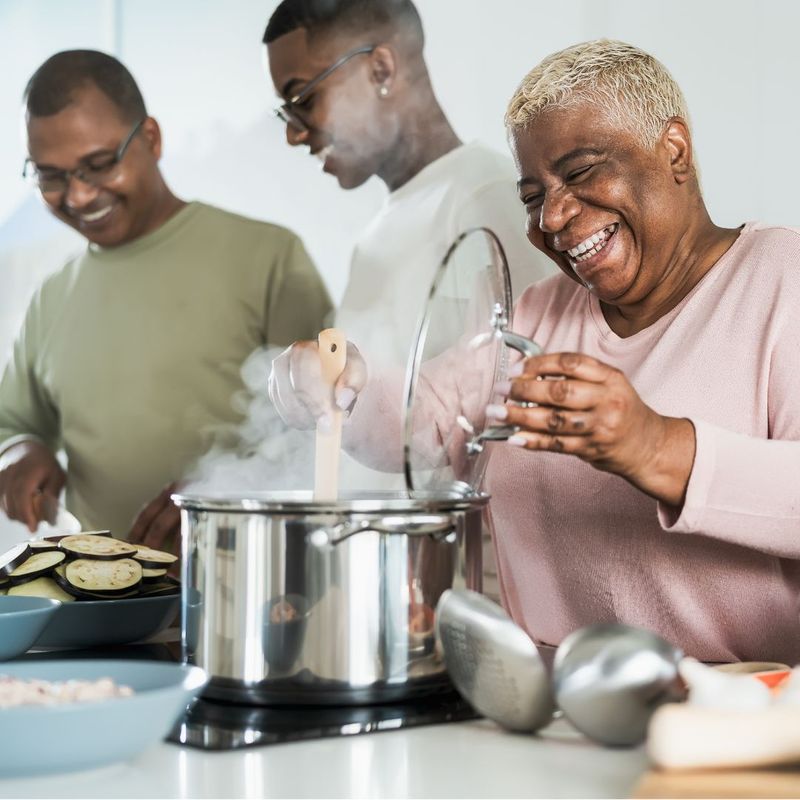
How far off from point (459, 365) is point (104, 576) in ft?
1.64

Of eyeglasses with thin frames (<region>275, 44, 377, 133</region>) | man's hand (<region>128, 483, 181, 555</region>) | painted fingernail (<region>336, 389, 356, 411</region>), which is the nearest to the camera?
painted fingernail (<region>336, 389, 356, 411</region>)

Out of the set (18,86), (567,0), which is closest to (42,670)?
(567,0)

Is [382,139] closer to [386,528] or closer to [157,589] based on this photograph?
[157,589]

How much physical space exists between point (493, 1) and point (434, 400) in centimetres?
182

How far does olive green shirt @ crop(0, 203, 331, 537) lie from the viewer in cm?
277

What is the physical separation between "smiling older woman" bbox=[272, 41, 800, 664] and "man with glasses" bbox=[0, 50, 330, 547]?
1374 millimetres

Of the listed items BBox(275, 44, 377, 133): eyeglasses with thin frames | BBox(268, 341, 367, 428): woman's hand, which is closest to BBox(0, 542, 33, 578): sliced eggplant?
BBox(268, 341, 367, 428): woman's hand

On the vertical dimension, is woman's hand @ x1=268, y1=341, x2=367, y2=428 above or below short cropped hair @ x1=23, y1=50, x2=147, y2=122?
below

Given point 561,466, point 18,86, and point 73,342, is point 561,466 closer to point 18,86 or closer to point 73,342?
point 73,342

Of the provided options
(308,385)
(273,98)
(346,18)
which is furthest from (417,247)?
(308,385)

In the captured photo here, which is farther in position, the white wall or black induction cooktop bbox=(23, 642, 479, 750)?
the white wall

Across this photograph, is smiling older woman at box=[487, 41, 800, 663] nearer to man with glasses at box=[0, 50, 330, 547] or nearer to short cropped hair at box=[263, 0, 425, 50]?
short cropped hair at box=[263, 0, 425, 50]

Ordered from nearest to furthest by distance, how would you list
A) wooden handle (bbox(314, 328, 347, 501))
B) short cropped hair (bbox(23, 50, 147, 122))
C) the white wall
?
wooden handle (bbox(314, 328, 347, 501)), the white wall, short cropped hair (bbox(23, 50, 147, 122))

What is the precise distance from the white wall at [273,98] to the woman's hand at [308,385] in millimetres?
1201
